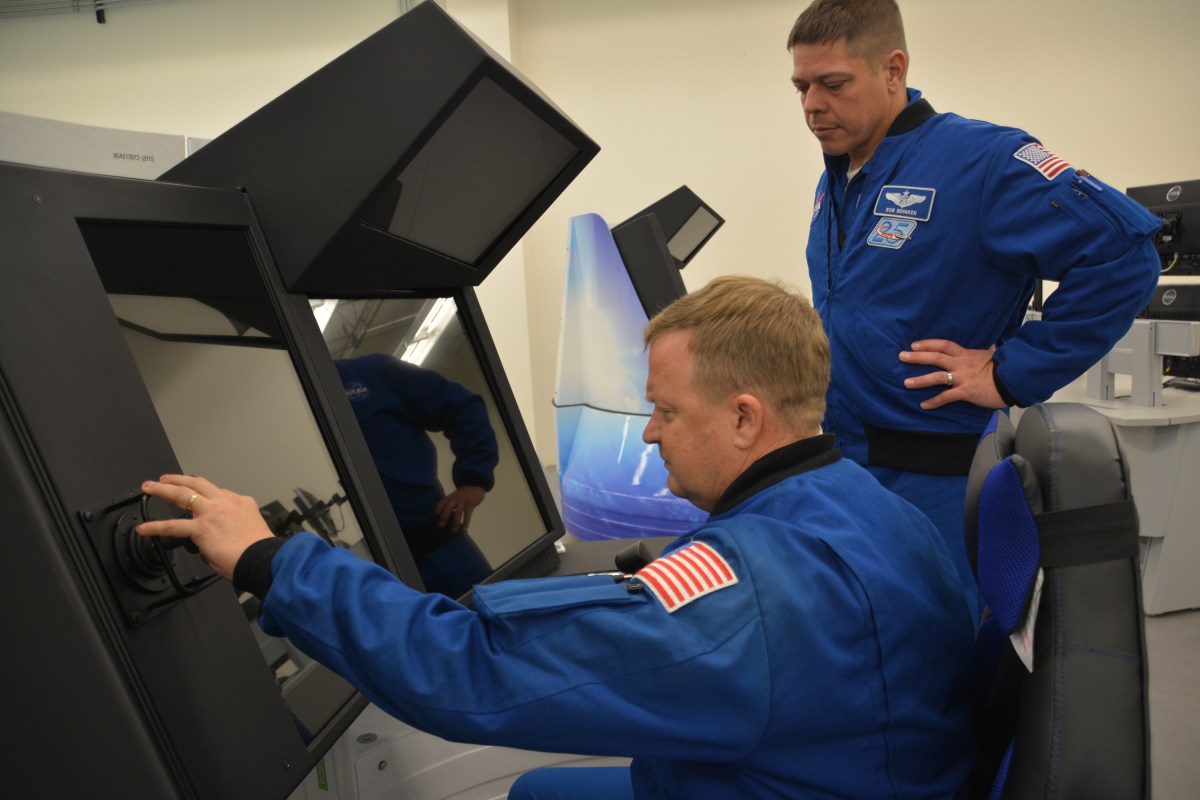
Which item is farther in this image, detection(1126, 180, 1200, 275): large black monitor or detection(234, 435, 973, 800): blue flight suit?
detection(1126, 180, 1200, 275): large black monitor

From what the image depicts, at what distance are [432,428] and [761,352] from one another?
24.7 inches

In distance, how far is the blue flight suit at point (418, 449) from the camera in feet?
4.25

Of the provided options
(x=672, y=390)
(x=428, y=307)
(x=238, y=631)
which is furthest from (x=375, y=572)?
(x=428, y=307)

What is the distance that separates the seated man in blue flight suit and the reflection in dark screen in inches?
16.7

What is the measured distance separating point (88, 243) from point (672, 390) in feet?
2.11

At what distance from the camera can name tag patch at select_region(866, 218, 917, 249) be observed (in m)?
1.71

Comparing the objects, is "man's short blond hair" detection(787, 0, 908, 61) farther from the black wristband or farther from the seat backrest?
the black wristband

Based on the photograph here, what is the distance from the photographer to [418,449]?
137 centimetres

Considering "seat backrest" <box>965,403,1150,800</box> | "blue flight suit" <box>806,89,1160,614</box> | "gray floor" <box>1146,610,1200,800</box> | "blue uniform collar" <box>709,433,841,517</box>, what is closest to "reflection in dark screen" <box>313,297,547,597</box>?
"blue uniform collar" <box>709,433,841,517</box>

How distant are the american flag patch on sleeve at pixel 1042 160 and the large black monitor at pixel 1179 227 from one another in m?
2.26

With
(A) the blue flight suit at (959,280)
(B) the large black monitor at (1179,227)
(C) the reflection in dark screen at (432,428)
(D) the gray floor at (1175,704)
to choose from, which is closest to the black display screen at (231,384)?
(C) the reflection in dark screen at (432,428)

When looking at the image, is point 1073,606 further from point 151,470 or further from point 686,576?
point 151,470

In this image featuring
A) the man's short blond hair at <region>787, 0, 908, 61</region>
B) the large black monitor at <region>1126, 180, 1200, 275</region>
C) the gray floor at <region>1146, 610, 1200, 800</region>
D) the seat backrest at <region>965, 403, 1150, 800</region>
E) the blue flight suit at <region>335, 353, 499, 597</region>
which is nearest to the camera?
the seat backrest at <region>965, 403, 1150, 800</region>

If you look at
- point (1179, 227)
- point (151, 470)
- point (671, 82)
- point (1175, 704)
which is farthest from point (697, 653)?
point (671, 82)
